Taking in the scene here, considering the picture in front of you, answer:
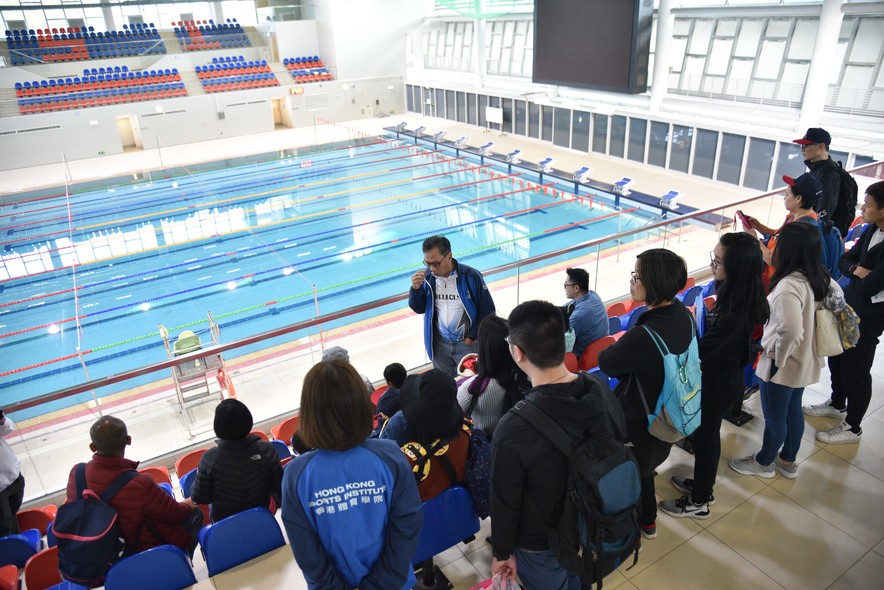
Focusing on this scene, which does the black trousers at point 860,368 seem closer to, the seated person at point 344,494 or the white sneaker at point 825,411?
the white sneaker at point 825,411

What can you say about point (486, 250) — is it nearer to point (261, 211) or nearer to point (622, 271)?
point (622, 271)

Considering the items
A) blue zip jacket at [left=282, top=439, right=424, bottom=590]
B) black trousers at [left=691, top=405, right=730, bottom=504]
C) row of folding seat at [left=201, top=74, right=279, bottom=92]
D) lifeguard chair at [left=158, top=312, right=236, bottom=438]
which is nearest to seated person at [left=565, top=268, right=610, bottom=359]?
black trousers at [left=691, top=405, right=730, bottom=504]

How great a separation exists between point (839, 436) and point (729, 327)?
1.50 m

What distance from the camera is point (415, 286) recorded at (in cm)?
349

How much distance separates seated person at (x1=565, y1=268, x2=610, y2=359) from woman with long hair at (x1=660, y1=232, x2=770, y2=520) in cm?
103

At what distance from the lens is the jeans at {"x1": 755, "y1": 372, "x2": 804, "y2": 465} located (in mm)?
2783

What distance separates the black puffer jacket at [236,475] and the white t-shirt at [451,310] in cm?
147

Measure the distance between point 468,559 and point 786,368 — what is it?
5.59 feet

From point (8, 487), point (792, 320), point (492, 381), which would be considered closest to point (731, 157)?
point (792, 320)

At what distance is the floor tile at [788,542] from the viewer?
2393 millimetres

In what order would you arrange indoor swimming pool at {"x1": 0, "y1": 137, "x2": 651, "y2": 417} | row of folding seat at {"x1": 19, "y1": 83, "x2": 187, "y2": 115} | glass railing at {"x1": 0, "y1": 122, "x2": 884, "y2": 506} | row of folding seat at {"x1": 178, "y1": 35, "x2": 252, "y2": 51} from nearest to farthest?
glass railing at {"x1": 0, "y1": 122, "x2": 884, "y2": 506}, indoor swimming pool at {"x1": 0, "y1": 137, "x2": 651, "y2": 417}, row of folding seat at {"x1": 19, "y1": 83, "x2": 187, "y2": 115}, row of folding seat at {"x1": 178, "y1": 35, "x2": 252, "y2": 51}

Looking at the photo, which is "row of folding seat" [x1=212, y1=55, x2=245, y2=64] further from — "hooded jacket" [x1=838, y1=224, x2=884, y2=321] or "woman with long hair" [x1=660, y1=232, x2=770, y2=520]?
"woman with long hair" [x1=660, y1=232, x2=770, y2=520]

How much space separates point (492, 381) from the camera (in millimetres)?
2271

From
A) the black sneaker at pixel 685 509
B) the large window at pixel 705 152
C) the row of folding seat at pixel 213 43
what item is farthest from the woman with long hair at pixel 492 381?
the row of folding seat at pixel 213 43
